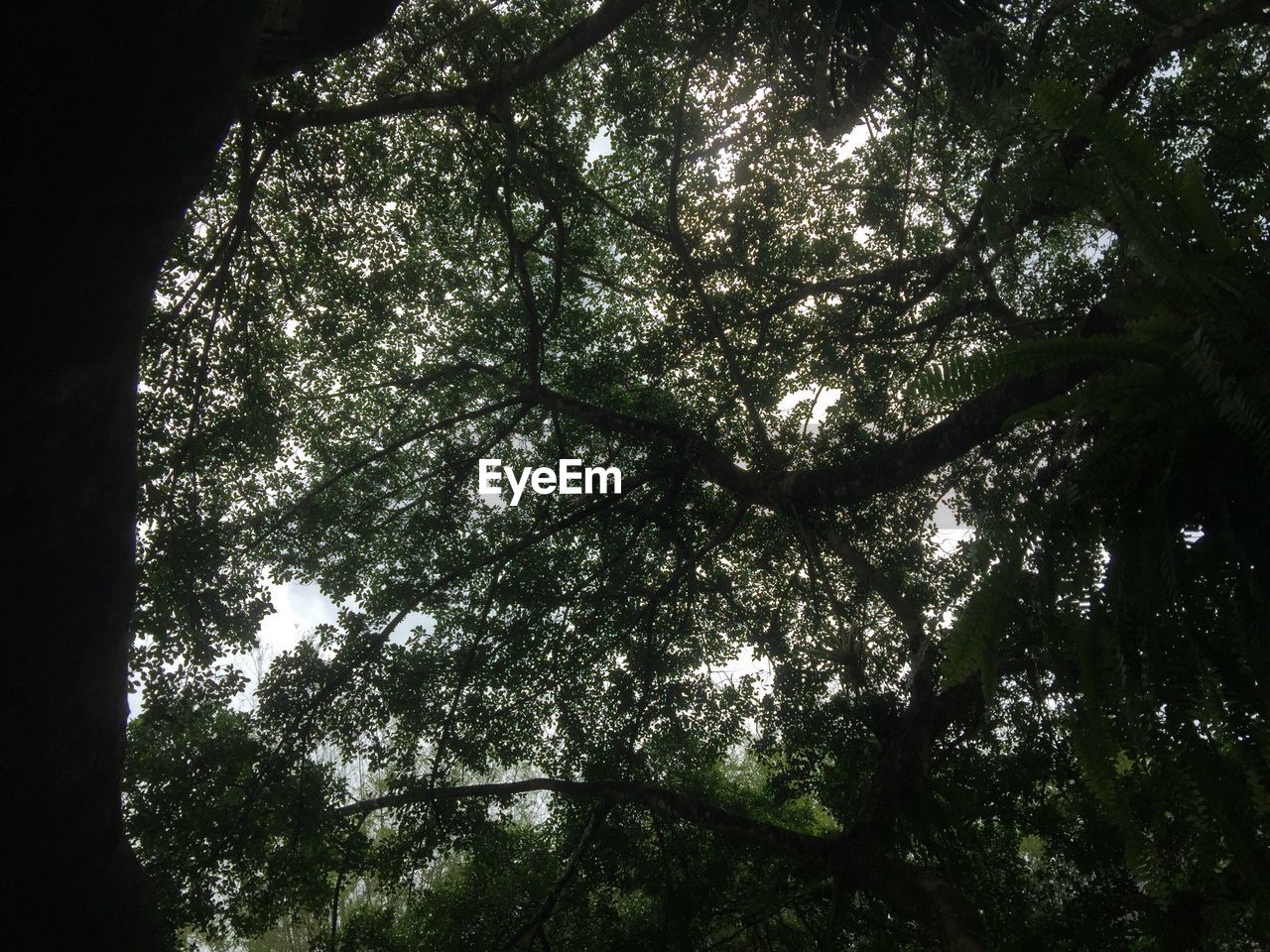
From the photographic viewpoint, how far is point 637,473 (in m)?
6.04

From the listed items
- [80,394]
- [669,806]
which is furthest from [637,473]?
[80,394]

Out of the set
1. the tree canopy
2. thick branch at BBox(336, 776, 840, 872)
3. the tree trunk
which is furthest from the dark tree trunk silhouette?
thick branch at BBox(336, 776, 840, 872)

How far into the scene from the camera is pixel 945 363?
1.72 m

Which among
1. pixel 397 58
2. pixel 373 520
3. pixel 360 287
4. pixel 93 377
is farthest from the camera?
pixel 373 520

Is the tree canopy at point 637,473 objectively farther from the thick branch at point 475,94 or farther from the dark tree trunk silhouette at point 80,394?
the dark tree trunk silhouette at point 80,394

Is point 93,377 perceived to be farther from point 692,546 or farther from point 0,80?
point 692,546

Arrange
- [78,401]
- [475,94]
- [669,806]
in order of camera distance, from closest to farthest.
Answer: [78,401]
[475,94]
[669,806]

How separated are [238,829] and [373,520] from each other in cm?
242

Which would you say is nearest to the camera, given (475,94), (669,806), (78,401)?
(78,401)

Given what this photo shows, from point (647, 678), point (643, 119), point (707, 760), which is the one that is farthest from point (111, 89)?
point (707, 760)

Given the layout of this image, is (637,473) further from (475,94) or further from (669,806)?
(475,94)

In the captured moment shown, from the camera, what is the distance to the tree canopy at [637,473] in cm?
434

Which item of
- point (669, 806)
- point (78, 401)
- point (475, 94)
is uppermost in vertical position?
point (475, 94)

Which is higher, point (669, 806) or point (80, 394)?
point (80, 394)
